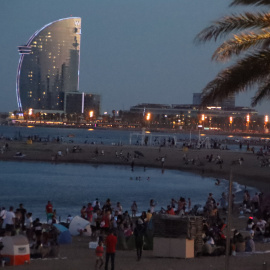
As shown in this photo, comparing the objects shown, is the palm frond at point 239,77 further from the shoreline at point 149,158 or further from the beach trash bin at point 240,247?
the shoreline at point 149,158

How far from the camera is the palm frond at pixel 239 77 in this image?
632cm

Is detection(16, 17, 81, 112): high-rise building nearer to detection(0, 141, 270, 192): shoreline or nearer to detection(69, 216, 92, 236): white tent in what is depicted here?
detection(0, 141, 270, 192): shoreline

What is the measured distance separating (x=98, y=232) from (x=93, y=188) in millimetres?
18850

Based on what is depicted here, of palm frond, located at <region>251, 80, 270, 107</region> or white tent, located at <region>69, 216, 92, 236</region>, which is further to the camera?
white tent, located at <region>69, 216, 92, 236</region>

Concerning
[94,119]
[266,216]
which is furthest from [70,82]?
[266,216]

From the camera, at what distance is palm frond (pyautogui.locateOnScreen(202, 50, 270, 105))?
6.32m

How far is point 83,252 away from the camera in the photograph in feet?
37.2

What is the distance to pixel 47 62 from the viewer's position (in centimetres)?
17388

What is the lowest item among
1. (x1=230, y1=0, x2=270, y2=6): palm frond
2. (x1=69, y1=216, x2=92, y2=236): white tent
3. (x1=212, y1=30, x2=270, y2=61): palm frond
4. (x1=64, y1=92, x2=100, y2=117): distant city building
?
(x1=69, y1=216, x2=92, y2=236): white tent

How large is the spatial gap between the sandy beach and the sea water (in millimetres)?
1161

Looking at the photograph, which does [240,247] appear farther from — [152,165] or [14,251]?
[152,165]

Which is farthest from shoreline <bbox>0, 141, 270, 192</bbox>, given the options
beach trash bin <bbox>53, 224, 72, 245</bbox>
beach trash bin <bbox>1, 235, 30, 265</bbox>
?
beach trash bin <bbox>1, 235, 30, 265</bbox>

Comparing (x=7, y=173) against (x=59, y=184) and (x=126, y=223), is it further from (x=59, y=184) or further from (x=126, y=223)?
(x=126, y=223)

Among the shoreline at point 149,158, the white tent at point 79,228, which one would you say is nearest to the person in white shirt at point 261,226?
the white tent at point 79,228
